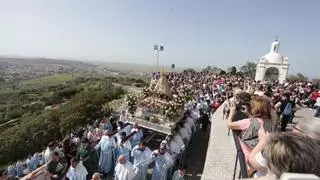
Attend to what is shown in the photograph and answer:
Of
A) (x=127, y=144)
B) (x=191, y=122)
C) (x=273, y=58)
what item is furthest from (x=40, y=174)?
(x=273, y=58)

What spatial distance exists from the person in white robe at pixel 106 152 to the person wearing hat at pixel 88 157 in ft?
0.98

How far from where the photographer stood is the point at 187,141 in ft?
42.0

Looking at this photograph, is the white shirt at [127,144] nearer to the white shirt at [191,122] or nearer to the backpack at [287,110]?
the white shirt at [191,122]

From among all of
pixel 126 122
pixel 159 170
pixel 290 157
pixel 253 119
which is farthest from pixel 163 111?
pixel 290 157

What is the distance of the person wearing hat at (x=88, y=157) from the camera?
10.4 meters

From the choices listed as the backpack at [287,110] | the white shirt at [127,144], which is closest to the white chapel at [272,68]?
the backpack at [287,110]

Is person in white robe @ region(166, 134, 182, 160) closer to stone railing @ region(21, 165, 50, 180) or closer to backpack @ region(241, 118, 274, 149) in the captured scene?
stone railing @ region(21, 165, 50, 180)

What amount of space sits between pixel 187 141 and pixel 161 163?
9.66 feet

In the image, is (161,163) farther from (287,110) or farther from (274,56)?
(274,56)

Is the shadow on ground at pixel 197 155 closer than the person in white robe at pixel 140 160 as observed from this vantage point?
No

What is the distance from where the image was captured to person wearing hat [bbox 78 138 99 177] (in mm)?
10392

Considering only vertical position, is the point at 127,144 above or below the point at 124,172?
above

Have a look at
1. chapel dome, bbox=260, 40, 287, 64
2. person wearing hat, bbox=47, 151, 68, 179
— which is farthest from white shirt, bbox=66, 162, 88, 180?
chapel dome, bbox=260, 40, 287, 64

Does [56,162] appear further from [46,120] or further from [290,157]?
[46,120]
